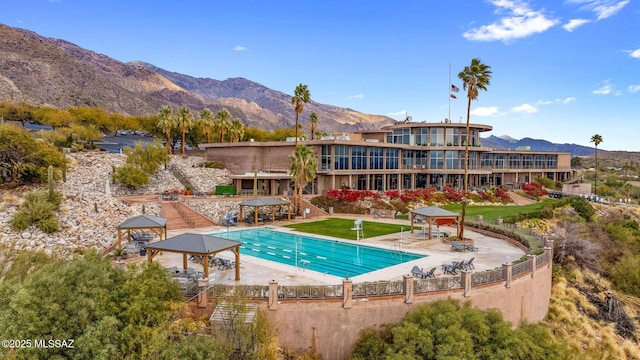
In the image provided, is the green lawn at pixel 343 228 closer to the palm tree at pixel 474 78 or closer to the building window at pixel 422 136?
the palm tree at pixel 474 78

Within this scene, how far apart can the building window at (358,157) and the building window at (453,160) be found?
49.3 feet

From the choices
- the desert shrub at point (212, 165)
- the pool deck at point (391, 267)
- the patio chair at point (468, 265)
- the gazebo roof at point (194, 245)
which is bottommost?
the pool deck at point (391, 267)

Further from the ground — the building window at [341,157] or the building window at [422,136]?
the building window at [422,136]

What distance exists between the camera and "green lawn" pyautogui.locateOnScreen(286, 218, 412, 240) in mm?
29305

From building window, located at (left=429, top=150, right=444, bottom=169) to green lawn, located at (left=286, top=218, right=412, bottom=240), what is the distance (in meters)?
24.3

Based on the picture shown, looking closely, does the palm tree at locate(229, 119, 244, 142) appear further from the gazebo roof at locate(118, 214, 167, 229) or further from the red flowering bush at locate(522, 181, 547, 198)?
the red flowering bush at locate(522, 181, 547, 198)

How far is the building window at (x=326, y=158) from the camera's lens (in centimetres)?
4397

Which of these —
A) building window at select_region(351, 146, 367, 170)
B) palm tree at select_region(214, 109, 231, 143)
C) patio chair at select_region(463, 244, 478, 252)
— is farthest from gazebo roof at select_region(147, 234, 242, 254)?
palm tree at select_region(214, 109, 231, 143)

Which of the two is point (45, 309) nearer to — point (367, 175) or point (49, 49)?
point (367, 175)

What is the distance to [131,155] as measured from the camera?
43.8 m

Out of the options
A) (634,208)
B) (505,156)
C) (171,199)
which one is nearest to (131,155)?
(171,199)

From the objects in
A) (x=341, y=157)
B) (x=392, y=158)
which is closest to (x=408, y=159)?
(x=392, y=158)

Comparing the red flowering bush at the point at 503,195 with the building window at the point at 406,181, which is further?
the building window at the point at 406,181

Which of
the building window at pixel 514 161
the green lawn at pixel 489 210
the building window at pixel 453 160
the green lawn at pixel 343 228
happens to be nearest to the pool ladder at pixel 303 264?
the green lawn at pixel 343 228
